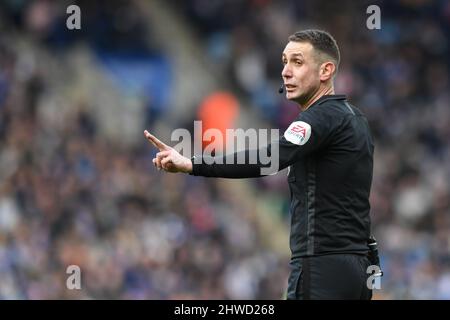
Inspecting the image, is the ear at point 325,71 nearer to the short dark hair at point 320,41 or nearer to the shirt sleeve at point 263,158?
the short dark hair at point 320,41

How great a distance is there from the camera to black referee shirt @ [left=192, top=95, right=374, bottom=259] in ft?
18.3

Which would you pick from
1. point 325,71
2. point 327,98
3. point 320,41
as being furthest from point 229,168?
point 320,41

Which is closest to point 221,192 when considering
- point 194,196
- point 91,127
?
point 194,196

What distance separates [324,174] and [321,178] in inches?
1.0

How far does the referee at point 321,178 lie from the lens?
5586 millimetres

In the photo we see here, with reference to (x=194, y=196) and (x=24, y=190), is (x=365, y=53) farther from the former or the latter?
(x=24, y=190)

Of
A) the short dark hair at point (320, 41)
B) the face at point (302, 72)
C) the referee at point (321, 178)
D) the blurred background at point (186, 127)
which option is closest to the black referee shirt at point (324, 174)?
the referee at point (321, 178)

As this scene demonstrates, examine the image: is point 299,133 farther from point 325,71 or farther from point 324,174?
point 325,71

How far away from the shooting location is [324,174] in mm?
5730

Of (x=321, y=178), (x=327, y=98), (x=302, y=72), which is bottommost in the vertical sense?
(x=321, y=178)

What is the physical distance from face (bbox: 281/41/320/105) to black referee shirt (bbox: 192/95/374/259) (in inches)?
4.6

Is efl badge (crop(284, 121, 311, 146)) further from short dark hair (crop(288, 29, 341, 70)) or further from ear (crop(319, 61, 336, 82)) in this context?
short dark hair (crop(288, 29, 341, 70))

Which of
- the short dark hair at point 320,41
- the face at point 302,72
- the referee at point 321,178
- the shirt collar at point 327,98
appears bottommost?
the referee at point 321,178
